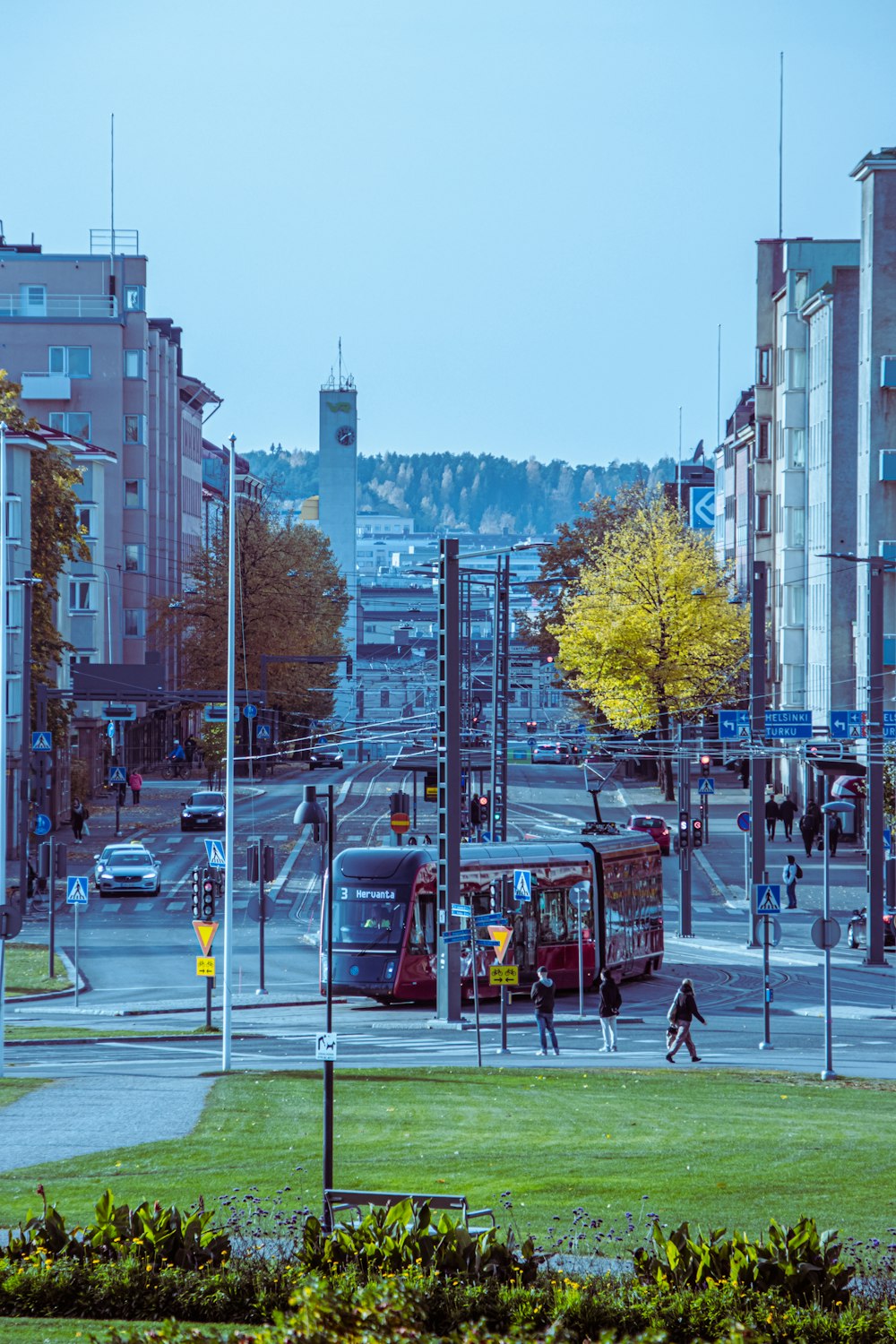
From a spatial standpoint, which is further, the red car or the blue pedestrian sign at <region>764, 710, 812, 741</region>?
the red car

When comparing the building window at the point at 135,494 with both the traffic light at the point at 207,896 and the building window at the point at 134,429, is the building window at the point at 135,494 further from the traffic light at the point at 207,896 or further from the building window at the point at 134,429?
the traffic light at the point at 207,896

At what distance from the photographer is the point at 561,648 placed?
287 feet

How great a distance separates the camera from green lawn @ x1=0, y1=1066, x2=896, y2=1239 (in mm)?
16922

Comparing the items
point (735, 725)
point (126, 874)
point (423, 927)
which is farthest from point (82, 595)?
point (423, 927)

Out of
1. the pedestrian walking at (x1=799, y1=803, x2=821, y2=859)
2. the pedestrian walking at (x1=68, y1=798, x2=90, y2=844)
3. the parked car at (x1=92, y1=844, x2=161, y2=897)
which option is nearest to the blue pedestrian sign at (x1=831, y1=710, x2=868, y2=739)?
the pedestrian walking at (x1=799, y1=803, x2=821, y2=859)

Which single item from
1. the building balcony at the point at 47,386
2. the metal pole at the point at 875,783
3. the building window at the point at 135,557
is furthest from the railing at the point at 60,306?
the metal pole at the point at 875,783

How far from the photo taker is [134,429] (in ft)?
331

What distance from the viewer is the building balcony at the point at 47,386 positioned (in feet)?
320

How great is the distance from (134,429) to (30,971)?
61.9m

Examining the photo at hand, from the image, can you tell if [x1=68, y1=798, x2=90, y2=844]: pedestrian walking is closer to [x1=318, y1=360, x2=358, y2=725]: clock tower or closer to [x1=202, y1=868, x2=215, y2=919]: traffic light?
[x1=202, y1=868, x2=215, y2=919]: traffic light

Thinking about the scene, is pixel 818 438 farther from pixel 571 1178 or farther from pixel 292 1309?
pixel 292 1309

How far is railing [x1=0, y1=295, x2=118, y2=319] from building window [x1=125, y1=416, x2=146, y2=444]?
18.2 feet

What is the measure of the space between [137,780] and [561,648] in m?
20.4

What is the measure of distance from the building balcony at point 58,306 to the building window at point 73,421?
4938 millimetres
